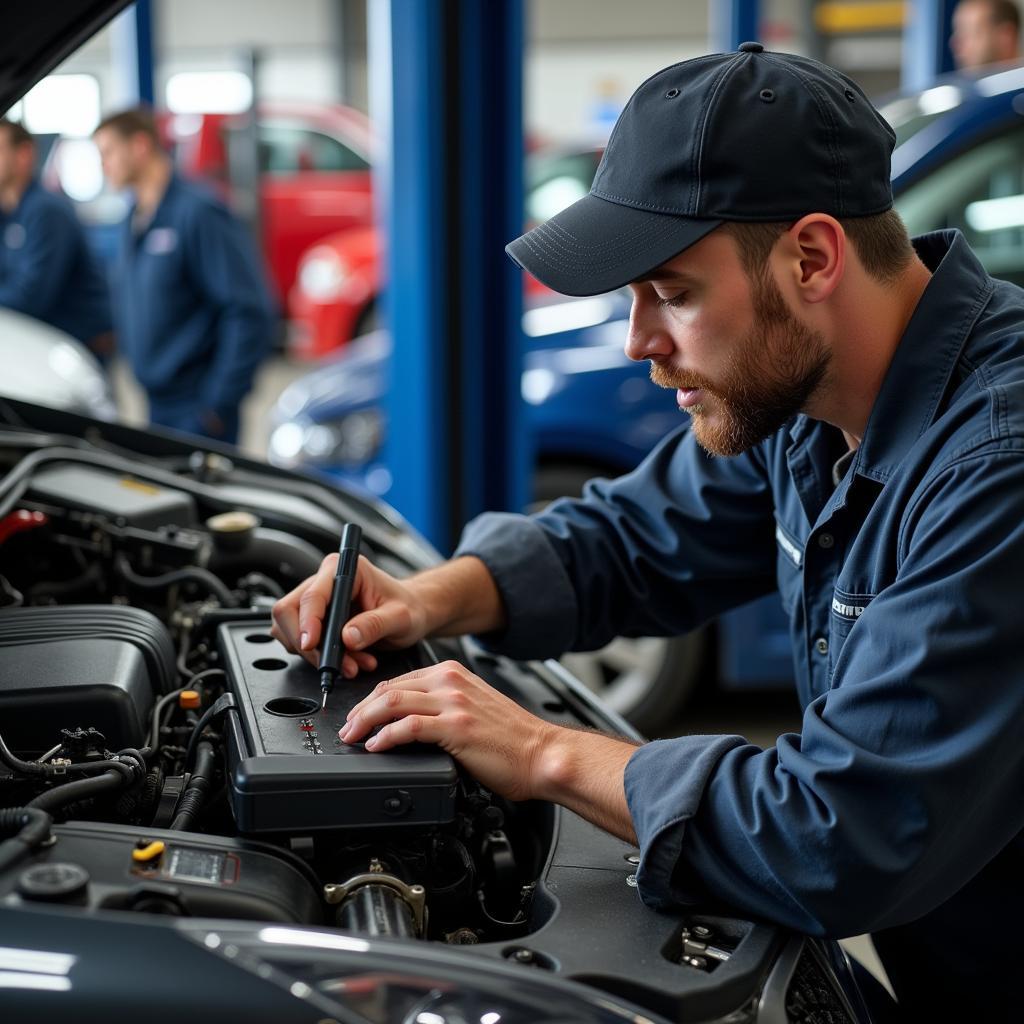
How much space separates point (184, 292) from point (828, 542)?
3925mm

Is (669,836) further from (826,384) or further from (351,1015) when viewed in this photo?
(826,384)

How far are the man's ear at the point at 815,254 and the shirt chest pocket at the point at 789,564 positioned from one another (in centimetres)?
36

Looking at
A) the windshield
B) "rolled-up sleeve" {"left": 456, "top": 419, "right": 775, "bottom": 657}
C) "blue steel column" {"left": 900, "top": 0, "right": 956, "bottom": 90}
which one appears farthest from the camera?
"blue steel column" {"left": 900, "top": 0, "right": 956, "bottom": 90}

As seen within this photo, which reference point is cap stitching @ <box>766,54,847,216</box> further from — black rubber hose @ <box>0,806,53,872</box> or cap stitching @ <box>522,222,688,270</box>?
black rubber hose @ <box>0,806,53,872</box>

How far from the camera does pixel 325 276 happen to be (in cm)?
841

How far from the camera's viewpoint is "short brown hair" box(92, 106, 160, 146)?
496cm

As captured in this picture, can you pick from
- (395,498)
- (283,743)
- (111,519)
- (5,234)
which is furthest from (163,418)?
(283,743)

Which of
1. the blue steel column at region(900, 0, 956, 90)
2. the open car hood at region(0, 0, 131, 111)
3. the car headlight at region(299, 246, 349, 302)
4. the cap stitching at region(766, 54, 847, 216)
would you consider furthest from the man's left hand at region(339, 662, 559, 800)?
the car headlight at region(299, 246, 349, 302)

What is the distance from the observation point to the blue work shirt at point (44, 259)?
5.59m

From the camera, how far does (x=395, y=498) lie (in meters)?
3.88

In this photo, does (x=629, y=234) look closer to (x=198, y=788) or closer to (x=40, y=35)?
(x=198, y=788)

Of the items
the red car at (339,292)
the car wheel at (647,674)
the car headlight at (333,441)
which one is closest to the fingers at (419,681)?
the car wheel at (647,674)

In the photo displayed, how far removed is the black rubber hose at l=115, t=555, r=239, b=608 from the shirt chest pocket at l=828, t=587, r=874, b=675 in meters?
0.84

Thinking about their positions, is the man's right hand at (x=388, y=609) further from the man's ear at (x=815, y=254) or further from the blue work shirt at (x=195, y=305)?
the blue work shirt at (x=195, y=305)
